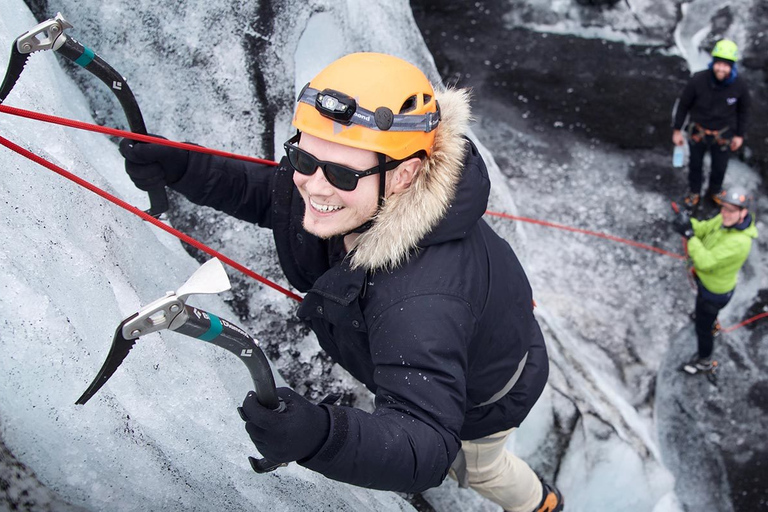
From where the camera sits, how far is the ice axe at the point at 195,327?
51.6 inches

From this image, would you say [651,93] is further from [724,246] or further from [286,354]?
[286,354]

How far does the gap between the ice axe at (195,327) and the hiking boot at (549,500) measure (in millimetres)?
1832

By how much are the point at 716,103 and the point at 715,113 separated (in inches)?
2.8

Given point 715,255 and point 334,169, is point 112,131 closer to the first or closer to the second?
point 334,169

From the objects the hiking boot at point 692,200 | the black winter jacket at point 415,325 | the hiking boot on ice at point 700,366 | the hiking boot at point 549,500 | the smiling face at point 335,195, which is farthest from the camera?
the hiking boot at point 692,200

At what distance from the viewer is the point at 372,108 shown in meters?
1.83

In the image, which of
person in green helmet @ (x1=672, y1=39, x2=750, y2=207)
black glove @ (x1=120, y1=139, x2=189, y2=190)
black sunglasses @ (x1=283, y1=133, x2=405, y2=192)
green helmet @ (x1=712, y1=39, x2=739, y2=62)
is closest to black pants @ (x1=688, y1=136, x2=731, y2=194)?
person in green helmet @ (x1=672, y1=39, x2=750, y2=207)

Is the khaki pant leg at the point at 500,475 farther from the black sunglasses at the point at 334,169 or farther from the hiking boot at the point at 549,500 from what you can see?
the black sunglasses at the point at 334,169

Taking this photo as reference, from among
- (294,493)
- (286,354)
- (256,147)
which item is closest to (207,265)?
(294,493)

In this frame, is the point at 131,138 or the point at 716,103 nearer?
the point at 131,138

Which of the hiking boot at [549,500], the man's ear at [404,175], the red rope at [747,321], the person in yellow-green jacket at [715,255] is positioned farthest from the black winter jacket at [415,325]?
the red rope at [747,321]

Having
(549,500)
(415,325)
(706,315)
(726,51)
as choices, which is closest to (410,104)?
(415,325)

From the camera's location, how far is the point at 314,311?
1.98 meters

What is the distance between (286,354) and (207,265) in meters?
1.74
